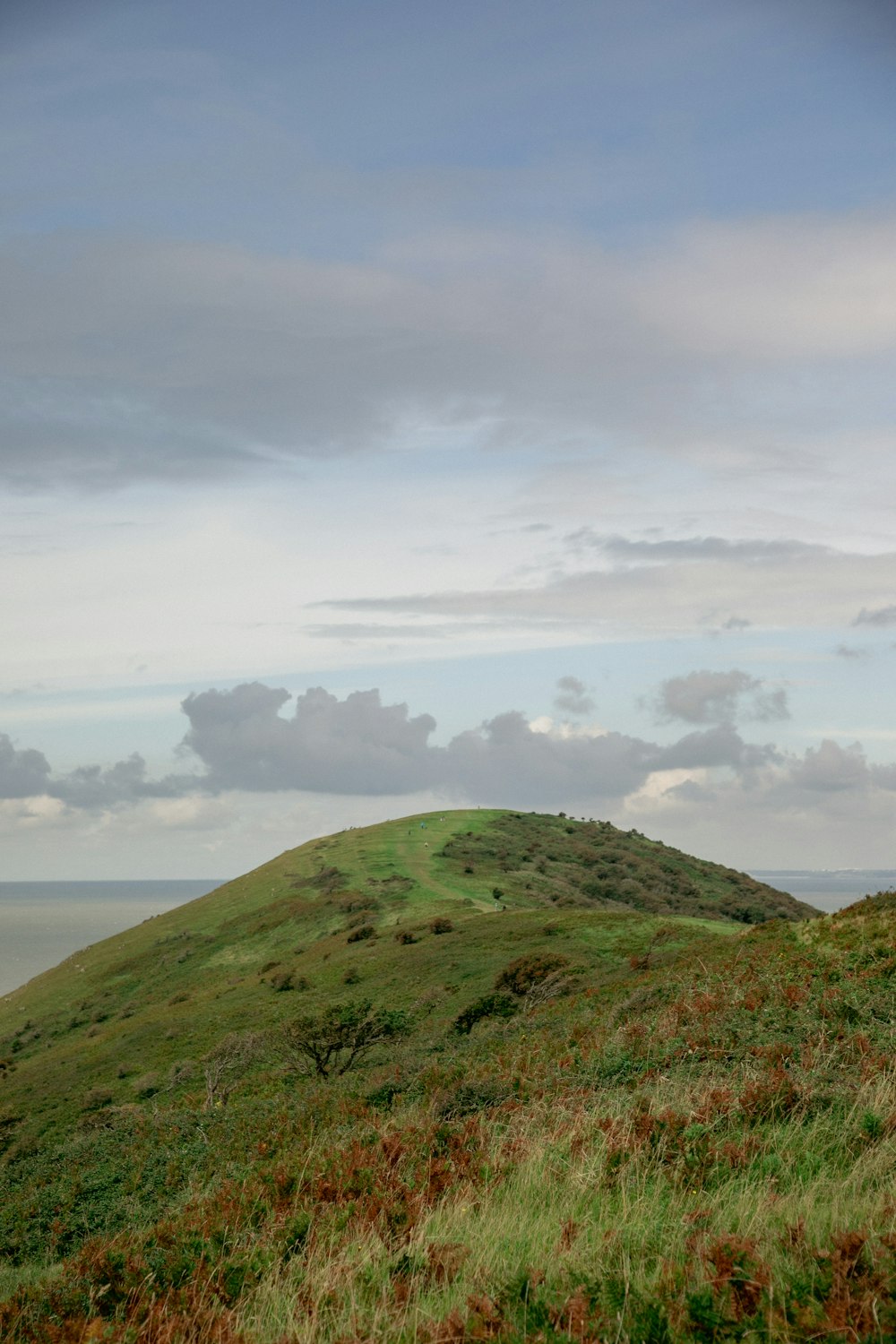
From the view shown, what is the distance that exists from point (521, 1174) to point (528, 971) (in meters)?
29.8

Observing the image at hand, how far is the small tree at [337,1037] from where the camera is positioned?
1156 inches

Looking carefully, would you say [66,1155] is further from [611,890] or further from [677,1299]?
[611,890]

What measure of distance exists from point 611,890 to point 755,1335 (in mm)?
85599

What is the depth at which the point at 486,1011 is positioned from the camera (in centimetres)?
3180

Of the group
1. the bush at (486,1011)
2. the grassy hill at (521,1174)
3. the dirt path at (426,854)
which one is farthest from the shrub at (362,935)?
→ the bush at (486,1011)

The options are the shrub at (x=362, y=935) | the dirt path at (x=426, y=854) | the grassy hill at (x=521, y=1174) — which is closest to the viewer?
the grassy hill at (x=521, y=1174)

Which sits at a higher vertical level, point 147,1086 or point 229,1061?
point 229,1061

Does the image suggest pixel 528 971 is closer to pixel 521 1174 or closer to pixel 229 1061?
pixel 229 1061

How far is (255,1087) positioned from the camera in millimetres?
28766

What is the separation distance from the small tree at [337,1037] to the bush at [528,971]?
6486 millimetres

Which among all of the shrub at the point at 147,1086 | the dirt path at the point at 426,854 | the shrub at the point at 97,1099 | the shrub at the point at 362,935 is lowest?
the shrub at the point at 97,1099

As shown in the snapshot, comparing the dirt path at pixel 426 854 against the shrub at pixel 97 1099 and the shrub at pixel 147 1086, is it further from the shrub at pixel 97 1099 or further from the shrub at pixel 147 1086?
the shrub at pixel 97 1099

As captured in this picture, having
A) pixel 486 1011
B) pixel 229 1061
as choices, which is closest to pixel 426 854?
pixel 229 1061

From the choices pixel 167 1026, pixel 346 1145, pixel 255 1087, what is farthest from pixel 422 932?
pixel 346 1145
